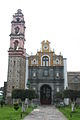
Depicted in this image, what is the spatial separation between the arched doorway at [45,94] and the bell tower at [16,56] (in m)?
5.28

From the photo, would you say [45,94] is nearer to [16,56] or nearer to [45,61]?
[45,61]

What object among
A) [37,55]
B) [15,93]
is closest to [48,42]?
[37,55]

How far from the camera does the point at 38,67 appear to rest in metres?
55.1

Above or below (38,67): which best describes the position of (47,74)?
below

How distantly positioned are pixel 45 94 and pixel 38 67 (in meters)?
7.16

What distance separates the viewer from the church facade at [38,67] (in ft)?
174

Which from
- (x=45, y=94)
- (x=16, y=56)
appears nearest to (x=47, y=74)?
(x=45, y=94)

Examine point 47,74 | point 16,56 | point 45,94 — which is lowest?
point 45,94

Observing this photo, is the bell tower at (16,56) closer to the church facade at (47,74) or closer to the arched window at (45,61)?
the church facade at (47,74)

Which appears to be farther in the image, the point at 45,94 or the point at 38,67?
the point at 38,67

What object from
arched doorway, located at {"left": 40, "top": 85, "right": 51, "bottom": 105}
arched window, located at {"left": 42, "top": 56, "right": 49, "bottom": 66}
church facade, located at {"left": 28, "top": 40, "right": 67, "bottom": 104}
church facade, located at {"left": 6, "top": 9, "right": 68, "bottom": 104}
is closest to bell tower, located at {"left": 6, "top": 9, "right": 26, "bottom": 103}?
church facade, located at {"left": 6, "top": 9, "right": 68, "bottom": 104}

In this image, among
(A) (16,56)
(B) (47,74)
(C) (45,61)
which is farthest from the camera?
(C) (45,61)

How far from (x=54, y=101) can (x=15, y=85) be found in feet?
34.3

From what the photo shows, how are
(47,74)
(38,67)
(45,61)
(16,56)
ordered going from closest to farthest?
1. (16,56)
2. (47,74)
3. (38,67)
4. (45,61)
